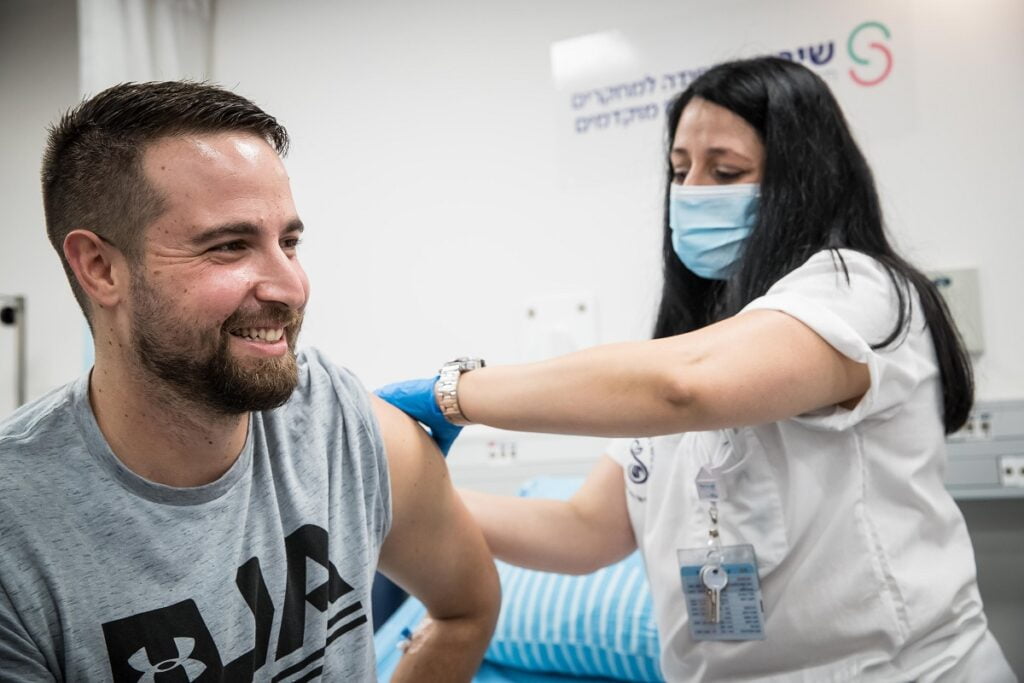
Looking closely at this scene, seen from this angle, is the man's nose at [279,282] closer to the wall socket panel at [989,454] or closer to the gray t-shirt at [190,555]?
the gray t-shirt at [190,555]

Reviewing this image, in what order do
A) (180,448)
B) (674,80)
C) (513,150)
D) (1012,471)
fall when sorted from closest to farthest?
(180,448)
(1012,471)
(674,80)
(513,150)

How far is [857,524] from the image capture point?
1.17 m

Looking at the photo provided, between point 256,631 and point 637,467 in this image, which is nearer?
point 256,631

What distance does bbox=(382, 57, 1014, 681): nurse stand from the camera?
1062 mm

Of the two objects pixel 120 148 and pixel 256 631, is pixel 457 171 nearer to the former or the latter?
pixel 120 148

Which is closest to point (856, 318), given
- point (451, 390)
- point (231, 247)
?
point (451, 390)

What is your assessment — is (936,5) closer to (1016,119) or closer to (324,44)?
(1016,119)

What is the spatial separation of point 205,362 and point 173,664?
36 cm

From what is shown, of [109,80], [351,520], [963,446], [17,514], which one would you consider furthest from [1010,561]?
[109,80]

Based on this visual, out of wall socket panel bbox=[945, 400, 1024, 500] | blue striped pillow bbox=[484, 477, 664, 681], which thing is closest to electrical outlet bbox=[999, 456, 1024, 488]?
wall socket panel bbox=[945, 400, 1024, 500]

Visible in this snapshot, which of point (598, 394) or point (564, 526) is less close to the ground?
point (598, 394)

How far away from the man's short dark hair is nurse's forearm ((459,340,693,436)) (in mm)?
515

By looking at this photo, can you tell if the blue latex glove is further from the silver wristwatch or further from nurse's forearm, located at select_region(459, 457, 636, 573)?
nurse's forearm, located at select_region(459, 457, 636, 573)

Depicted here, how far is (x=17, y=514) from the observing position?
2.92ft
